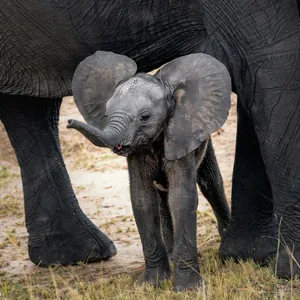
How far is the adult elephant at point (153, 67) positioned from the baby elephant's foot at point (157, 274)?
0.59 m

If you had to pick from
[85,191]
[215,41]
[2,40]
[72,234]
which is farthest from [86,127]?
[85,191]

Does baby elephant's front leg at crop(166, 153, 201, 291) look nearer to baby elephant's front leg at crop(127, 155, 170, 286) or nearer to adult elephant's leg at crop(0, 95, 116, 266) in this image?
baby elephant's front leg at crop(127, 155, 170, 286)

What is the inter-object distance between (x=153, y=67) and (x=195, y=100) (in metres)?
0.76

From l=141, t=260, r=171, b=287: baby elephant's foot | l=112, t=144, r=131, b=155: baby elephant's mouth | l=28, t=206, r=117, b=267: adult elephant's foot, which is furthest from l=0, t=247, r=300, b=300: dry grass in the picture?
l=112, t=144, r=131, b=155: baby elephant's mouth

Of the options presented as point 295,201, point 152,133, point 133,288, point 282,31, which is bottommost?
point 133,288

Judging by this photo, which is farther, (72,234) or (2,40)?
(72,234)

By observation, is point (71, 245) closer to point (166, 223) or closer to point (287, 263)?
point (166, 223)

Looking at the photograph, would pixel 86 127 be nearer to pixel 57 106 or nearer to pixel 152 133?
pixel 152 133

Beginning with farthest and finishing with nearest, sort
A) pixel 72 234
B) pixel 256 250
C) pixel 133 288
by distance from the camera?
pixel 72 234, pixel 256 250, pixel 133 288

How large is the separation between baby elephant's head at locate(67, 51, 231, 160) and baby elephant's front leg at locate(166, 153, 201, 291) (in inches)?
4.3

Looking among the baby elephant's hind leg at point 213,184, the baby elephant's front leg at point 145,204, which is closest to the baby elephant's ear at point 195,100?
the baby elephant's front leg at point 145,204

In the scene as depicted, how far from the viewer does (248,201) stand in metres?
5.96

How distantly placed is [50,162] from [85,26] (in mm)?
1163

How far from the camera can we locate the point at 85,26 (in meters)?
5.75
